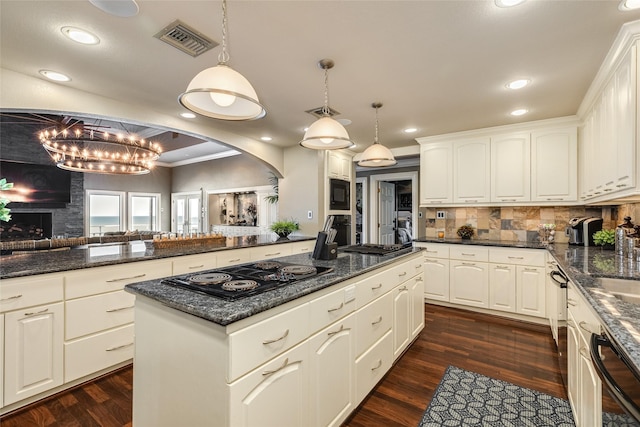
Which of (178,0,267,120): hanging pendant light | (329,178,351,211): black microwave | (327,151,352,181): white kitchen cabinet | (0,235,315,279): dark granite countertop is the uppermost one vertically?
(327,151,352,181): white kitchen cabinet

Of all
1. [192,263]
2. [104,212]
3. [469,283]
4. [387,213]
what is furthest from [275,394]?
[104,212]

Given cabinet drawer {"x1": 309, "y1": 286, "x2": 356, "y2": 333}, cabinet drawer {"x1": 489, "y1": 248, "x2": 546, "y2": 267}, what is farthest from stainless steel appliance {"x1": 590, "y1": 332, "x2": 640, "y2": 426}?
cabinet drawer {"x1": 489, "y1": 248, "x2": 546, "y2": 267}

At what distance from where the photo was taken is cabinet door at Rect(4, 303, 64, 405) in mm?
1784

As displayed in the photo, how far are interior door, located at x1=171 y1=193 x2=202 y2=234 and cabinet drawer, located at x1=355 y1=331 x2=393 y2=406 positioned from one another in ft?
21.7

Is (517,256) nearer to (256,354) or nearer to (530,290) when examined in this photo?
(530,290)

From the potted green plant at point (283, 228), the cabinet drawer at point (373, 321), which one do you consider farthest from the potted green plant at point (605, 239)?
the potted green plant at point (283, 228)

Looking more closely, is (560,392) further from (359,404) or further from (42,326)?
(42,326)

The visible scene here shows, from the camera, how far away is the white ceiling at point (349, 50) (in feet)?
5.32

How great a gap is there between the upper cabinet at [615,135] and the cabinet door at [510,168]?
0.64 meters

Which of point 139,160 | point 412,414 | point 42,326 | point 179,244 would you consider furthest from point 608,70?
point 139,160

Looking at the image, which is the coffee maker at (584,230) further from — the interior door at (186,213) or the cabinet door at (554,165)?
the interior door at (186,213)

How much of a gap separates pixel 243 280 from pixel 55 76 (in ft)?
8.09

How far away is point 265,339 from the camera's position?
45.1 inches

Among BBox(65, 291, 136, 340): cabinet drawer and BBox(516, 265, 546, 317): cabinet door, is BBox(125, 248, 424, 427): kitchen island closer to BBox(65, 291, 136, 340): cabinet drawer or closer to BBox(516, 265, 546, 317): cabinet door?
BBox(65, 291, 136, 340): cabinet drawer
